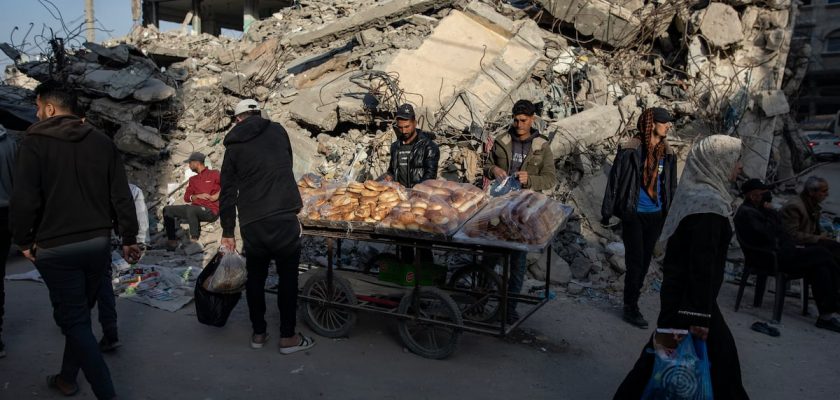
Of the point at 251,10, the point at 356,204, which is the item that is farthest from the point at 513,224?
the point at 251,10

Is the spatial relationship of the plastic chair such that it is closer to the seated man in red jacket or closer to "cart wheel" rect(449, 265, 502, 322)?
"cart wheel" rect(449, 265, 502, 322)

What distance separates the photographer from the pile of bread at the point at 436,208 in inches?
159

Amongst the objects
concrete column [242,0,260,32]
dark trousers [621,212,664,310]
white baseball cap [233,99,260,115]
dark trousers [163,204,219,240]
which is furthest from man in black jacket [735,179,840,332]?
concrete column [242,0,260,32]

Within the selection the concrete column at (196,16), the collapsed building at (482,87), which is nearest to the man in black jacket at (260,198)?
the collapsed building at (482,87)

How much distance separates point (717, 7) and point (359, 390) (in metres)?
8.92

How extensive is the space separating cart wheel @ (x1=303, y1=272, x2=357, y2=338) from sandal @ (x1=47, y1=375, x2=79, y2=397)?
1.69m

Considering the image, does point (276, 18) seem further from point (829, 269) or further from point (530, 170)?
point (829, 269)

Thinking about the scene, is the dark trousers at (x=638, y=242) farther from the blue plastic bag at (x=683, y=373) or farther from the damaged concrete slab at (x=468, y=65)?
the damaged concrete slab at (x=468, y=65)

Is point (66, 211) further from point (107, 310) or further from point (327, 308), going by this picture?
point (327, 308)

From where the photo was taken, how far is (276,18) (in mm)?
15797

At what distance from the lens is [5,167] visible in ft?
12.2

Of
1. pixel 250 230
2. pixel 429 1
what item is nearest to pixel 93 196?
pixel 250 230

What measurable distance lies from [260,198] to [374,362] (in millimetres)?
1459

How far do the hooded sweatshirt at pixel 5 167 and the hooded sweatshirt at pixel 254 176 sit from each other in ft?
4.40
